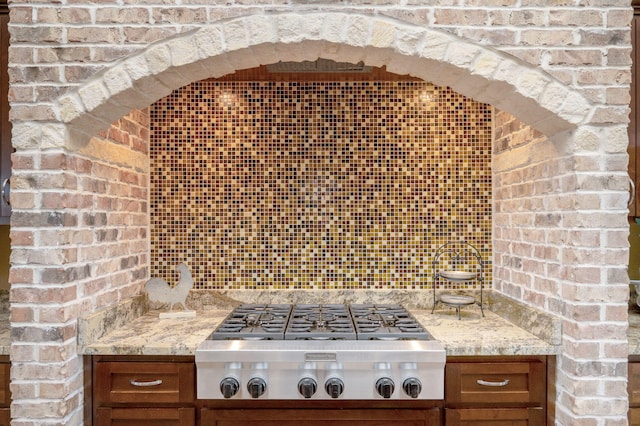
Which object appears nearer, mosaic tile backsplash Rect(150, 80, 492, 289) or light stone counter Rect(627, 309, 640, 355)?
light stone counter Rect(627, 309, 640, 355)

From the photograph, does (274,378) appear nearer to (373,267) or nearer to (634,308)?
(373,267)

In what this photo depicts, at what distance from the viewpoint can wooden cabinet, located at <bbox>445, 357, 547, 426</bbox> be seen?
2.13 meters

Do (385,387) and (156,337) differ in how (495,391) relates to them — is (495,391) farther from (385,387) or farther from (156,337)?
(156,337)

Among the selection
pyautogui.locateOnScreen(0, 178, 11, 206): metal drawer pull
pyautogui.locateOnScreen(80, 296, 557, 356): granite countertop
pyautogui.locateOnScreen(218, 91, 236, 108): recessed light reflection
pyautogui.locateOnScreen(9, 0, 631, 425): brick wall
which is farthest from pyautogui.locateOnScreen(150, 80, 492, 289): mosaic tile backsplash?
pyautogui.locateOnScreen(9, 0, 631, 425): brick wall

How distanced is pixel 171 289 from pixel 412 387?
1513 mm

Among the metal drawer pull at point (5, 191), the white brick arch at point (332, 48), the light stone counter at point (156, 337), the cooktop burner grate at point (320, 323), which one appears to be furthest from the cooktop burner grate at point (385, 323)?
the metal drawer pull at point (5, 191)

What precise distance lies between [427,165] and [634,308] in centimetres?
161

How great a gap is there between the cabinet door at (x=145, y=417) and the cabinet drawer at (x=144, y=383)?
0.04 m

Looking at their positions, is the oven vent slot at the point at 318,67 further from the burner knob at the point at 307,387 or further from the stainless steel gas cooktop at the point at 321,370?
the burner knob at the point at 307,387

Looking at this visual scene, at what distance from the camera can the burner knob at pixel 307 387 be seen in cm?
203

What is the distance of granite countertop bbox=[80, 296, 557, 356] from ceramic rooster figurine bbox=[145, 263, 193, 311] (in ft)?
0.38

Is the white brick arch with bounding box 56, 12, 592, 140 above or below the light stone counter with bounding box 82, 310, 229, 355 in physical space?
above

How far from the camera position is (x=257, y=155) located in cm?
301

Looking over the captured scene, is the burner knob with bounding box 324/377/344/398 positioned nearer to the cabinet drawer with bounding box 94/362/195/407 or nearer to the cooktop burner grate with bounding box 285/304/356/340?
the cooktop burner grate with bounding box 285/304/356/340
